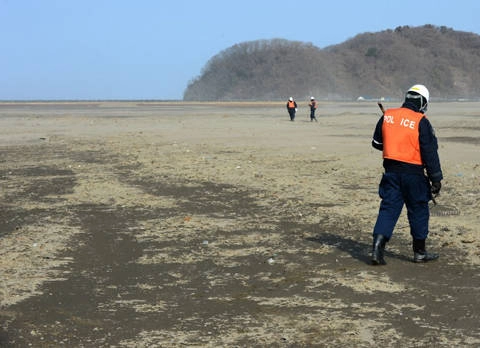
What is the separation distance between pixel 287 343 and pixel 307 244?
3.19 meters

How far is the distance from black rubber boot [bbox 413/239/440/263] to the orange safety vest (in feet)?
2.55

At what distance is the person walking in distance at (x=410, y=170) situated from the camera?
7.24 m

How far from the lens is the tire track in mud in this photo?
5414mm

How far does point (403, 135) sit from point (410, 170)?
346 mm

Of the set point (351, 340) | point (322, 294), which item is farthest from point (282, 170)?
point (351, 340)

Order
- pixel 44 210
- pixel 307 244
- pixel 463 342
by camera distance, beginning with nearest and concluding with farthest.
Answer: pixel 463 342 → pixel 307 244 → pixel 44 210

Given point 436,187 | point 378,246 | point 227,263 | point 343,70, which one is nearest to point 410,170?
point 436,187

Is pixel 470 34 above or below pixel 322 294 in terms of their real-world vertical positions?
above

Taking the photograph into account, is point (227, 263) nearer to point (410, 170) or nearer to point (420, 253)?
point (420, 253)

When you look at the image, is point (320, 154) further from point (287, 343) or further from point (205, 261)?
point (287, 343)

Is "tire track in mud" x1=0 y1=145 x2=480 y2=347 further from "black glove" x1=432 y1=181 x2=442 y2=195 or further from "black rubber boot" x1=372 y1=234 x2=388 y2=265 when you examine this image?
"black glove" x1=432 y1=181 x2=442 y2=195

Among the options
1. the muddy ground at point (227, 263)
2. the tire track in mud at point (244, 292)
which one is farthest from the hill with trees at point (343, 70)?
the tire track in mud at point (244, 292)

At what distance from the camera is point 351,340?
5.24 meters

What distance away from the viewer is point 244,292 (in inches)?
257
